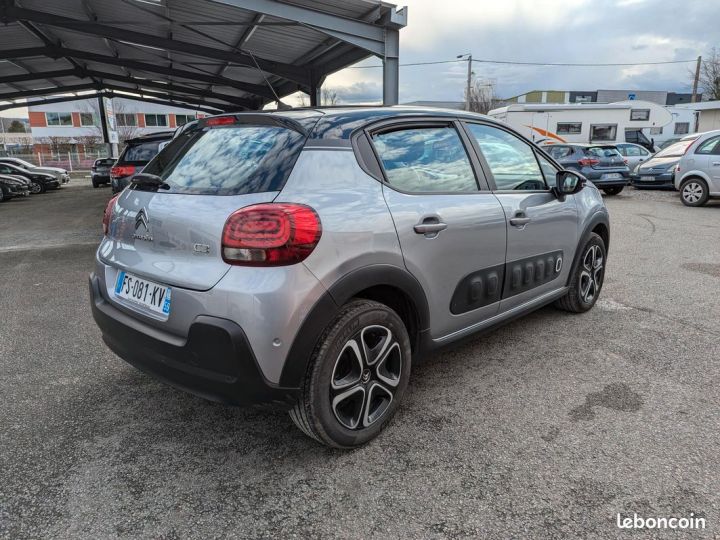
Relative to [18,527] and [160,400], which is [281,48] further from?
[18,527]

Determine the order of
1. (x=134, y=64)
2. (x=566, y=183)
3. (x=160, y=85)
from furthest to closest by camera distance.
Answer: (x=160, y=85)
(x=134, y=64)
(x=566, y=183)

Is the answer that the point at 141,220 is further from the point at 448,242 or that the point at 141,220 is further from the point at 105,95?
the point at 105,95

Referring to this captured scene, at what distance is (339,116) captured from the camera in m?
2.60

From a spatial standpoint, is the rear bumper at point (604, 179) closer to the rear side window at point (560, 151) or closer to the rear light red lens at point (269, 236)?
the rear side window at point (560, 151)

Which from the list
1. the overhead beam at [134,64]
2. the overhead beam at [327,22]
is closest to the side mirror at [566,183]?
the overhead beam at [327,22]

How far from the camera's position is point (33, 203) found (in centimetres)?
1590

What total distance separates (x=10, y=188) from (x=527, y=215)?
1852cm

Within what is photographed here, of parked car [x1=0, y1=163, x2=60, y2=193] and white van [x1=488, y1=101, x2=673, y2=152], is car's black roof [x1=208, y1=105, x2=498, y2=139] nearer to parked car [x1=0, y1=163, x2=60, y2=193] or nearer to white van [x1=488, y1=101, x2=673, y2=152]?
parked car [x1=0, y1=163, x2=60, y2=193]

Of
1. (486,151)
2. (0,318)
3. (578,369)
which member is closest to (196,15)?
(0,318)

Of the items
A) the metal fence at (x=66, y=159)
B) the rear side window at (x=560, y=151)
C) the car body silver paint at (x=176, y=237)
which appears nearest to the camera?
the car body silver paint at (x=176, y=237)

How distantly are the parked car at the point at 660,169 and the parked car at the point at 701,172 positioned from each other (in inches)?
120

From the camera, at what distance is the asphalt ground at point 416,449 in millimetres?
2047

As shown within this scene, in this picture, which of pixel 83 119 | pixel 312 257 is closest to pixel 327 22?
pixel 312 257

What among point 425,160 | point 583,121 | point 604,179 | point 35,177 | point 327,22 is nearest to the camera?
point 425,160
